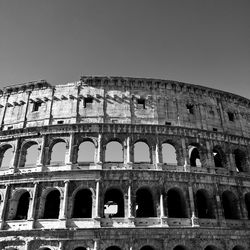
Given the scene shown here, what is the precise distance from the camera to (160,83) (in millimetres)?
20750

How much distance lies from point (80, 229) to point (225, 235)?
8800mm

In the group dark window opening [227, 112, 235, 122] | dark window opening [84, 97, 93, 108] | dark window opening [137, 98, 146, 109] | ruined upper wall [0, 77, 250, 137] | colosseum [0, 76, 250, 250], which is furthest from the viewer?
dark window opening [227, 112, 235, 122]

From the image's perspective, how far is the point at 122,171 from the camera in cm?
1681

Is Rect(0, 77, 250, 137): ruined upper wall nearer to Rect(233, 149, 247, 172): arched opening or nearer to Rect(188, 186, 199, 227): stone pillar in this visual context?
Rect(233, 149, 247, 172): arched opening

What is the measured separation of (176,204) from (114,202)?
4083mm

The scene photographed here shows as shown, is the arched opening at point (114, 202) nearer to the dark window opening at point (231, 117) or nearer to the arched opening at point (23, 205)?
the arched opening at point (23, 205)

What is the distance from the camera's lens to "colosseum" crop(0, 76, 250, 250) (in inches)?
618

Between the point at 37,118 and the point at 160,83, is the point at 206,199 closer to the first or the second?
the point at 160,83

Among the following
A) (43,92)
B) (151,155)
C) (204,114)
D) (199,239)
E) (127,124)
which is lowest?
(199,239)

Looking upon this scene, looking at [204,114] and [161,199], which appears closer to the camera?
[161,199]

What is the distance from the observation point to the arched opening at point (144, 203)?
57.7 ft

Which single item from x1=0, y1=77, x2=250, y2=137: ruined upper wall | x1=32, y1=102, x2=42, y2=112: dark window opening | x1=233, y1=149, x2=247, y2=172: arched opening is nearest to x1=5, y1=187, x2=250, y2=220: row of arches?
x1=233, y1=149, x2=247, y2=172: arched opening

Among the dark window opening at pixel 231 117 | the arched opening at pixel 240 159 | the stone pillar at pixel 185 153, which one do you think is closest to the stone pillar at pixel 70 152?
the stone pillar at pixel 185 153

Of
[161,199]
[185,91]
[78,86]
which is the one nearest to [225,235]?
[161,199]
